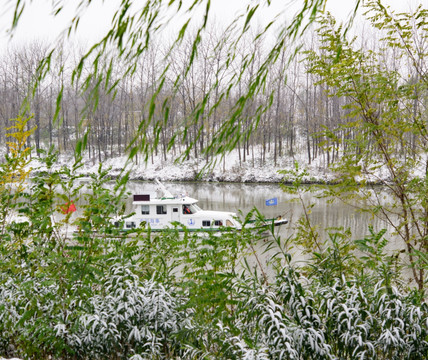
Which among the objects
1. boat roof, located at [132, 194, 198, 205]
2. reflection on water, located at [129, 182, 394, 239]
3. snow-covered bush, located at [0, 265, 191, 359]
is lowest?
reflection on water, located at [129, 182, 394, 239]

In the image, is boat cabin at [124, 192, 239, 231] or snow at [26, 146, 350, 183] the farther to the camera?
snow at [26, 146, 350, 183]

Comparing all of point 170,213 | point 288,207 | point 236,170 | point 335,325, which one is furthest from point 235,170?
point 335,325

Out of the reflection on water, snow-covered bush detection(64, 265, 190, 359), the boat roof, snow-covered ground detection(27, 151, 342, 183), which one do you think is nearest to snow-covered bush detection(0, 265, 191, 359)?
snow-covered bush detection(64, 265, 190, 359)

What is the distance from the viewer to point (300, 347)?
2080mm

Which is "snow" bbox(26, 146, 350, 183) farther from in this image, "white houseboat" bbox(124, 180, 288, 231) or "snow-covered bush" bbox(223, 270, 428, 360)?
"snow-covered bush" bbox(223, 270, 428, 360)

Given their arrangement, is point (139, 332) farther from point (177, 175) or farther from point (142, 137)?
point (177, 175)

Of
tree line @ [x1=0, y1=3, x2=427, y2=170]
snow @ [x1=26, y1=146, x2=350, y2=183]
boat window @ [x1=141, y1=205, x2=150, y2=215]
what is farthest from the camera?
snow @ [x1=26, y1=146, x2=350, y2=183]

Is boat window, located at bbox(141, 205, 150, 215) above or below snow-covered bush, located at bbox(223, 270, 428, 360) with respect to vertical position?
below

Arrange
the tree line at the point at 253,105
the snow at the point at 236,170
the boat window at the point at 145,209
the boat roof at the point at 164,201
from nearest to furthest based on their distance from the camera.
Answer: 1. the tree line at the point at 253,105
2. the boat roof at the point at 164,201
3. the boat window at the point at 145,209
4. the snow at the point at 236,170

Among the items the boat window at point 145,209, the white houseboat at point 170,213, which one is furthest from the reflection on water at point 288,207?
the boat window at point 145,209

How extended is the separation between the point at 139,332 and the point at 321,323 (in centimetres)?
113

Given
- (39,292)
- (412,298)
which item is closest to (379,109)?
(412,298)

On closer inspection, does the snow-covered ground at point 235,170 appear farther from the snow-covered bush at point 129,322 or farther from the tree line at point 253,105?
the snow-covered bush at point 129,322

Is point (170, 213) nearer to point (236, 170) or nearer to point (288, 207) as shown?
point (288, 207)
